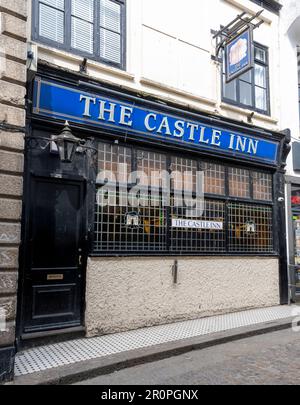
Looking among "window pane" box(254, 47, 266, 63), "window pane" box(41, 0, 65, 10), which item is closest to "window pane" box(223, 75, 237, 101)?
"window pane" box(254, 47, 266, 63)

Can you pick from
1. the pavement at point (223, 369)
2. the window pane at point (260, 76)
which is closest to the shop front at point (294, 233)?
the window pane at point (260, 76)

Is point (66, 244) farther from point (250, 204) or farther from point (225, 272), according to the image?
point (250, 204)

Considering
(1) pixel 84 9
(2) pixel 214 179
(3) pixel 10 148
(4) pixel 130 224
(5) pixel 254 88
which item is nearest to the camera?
(3) pixel 10 148

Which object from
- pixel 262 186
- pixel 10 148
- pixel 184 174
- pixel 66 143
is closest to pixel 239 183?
pixel 262 186

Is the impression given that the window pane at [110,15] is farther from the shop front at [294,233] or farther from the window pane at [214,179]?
the shop front at [294,233]

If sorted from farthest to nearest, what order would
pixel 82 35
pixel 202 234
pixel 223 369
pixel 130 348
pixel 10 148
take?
1. pixel 202 234
2. pixel 82 35
3. pixel 130 348
4. pixel 223 369
5. pixel 10 148

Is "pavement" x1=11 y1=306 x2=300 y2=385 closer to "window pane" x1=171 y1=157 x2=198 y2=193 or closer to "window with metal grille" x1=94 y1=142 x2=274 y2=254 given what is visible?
"window with metal grille" x1=94 y1=142 x2=274 y2=254

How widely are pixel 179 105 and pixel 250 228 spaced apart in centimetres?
351

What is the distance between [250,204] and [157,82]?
3801 millimetres

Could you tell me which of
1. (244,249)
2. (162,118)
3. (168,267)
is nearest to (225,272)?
(244,249)

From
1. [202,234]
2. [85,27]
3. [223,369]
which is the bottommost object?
[223,369]

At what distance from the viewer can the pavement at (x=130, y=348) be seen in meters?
5.10

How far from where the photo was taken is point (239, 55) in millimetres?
8648

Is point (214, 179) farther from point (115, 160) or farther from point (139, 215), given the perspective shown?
point (115, 160)
